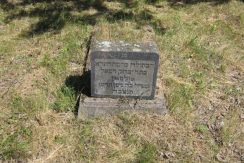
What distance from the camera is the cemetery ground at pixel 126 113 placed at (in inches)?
193

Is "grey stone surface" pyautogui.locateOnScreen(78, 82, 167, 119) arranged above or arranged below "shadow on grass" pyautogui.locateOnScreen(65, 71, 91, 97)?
A: below

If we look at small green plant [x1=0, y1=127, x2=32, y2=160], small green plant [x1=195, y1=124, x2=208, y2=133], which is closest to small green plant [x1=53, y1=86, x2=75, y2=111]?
small green plant [x1=0, y1=127, x2=32, y2=160]

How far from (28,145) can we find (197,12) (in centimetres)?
467

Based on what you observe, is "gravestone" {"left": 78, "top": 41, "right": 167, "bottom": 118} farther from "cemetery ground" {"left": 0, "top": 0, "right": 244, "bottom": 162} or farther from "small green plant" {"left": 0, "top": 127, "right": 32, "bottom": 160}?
"small green plant" {"left": 0, "top": 127, "right": 32, "bottom": 160}

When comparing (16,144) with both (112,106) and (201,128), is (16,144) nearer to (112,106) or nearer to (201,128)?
(112,106)

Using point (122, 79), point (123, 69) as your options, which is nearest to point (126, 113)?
point (122, 79)

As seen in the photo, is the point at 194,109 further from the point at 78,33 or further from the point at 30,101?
the point at 78,33

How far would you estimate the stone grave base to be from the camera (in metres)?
5.24

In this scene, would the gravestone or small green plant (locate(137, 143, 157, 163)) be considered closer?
small green plant (locate(137, 143, 157, 163))

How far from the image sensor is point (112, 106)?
207 inches

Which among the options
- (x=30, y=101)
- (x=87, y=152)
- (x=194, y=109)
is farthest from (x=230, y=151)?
(x=30, y=101)

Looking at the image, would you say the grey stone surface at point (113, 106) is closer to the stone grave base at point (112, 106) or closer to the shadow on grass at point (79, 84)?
the stone grave base at point (112, 106)

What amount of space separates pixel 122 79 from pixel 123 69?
0.50 ft

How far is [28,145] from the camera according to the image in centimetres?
484
